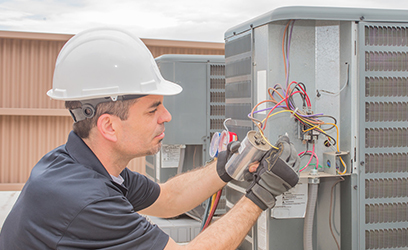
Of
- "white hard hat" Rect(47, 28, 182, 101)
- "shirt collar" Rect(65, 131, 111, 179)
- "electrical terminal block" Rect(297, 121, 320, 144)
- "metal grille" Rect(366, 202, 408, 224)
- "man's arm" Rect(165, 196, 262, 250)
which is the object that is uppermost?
"white hard hat" Rect(47, 28, 182, 101)

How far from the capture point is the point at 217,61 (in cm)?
312

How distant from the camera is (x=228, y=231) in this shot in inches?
52.7

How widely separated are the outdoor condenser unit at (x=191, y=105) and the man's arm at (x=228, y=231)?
1601mm

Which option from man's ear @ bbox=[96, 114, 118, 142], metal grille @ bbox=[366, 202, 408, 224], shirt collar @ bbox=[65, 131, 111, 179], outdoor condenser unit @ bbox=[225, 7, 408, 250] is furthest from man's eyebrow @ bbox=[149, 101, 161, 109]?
metal grille @ bbox=[366, 202, 408, 224]

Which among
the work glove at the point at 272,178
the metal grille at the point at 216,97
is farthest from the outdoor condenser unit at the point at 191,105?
the work glove at the point at 272,178

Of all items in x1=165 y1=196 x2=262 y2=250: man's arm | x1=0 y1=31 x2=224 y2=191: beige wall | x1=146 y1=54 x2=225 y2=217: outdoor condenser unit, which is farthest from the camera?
x1=0 y1=31 x2=224 y2=191: beige wall

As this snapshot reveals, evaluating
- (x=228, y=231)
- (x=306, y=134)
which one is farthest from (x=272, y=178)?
(x=306, y=134)

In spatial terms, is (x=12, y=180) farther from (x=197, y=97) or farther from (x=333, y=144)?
(x=333, y=144)

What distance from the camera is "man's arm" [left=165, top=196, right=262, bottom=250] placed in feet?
4.17

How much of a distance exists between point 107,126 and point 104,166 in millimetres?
162

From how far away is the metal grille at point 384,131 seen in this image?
1850 millimetres

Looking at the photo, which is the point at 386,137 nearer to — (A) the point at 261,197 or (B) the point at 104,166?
(A) the point at 261,197

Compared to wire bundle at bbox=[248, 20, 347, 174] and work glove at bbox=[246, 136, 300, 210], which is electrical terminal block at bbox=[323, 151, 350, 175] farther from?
work glove at bbox=[246, 136, 300, 210]

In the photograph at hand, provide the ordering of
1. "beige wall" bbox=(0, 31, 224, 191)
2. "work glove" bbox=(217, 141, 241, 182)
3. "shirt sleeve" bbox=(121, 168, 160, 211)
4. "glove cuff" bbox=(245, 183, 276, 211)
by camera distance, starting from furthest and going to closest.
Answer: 1. "beige wall" bbox=(0, 31, 224, 191)
2. "work glove" bbox=(217, 141, 241, 182)
3. "shirt sleeve" bbox=(121, 168, 160, 211)
4. "glove cuff" bbox=(245, 183, 276, 211)
